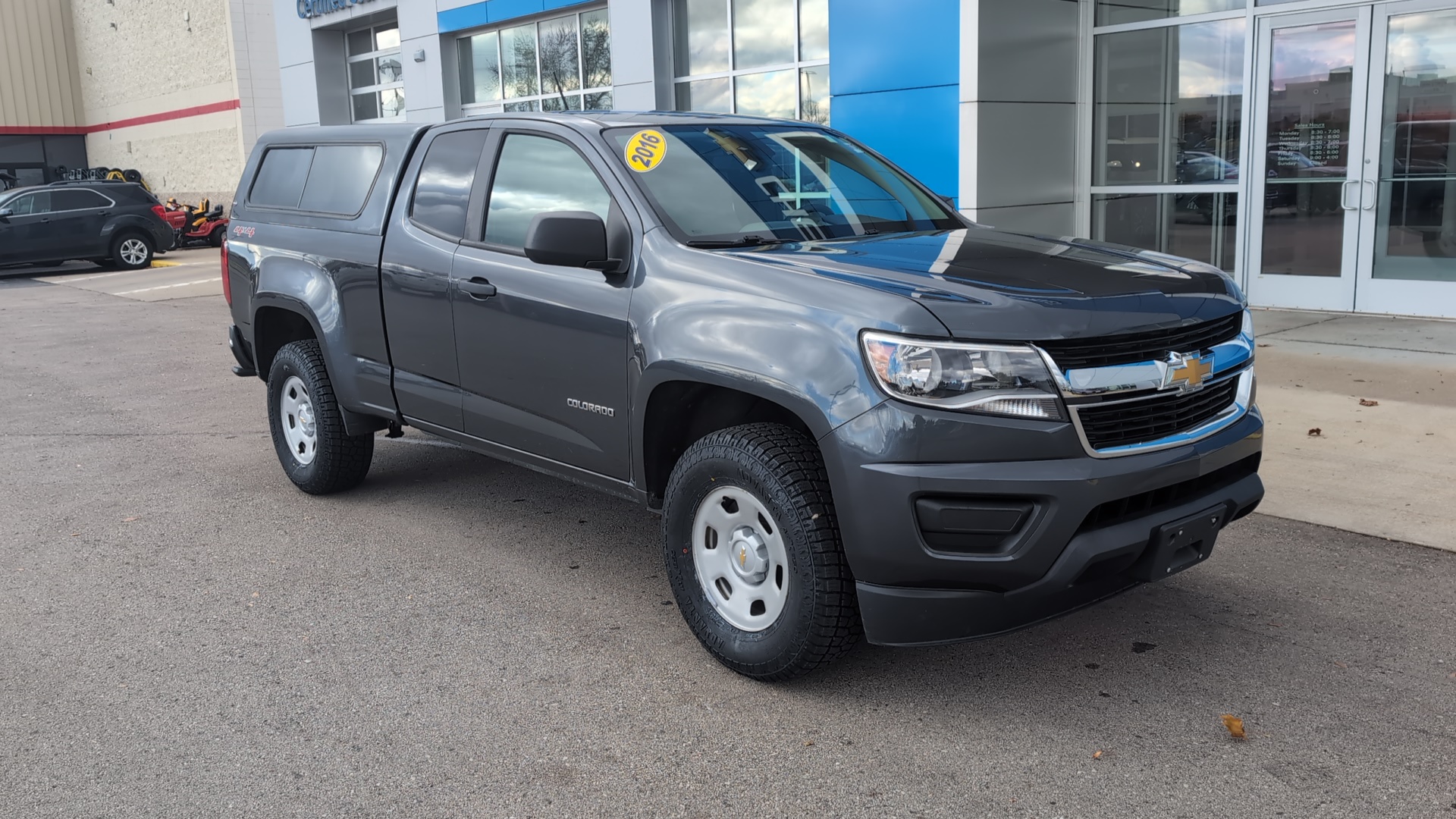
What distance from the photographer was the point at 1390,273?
10.4 meters

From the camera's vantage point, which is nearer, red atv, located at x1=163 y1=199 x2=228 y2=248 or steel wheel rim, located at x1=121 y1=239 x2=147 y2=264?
steel wheel rim, located at x1=121 y1=239 x2=147 y2=264

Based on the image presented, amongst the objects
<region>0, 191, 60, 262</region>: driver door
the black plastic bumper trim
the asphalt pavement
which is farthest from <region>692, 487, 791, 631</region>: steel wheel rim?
<region>0, 191, 60, 262</region>: driver door

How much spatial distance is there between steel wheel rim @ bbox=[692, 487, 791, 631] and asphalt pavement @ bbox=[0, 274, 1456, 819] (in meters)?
0.26

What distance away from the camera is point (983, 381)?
3.33m

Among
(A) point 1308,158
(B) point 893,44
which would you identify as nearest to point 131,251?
(B) point 893,44

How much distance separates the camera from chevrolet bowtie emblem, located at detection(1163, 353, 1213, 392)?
3.55 meters

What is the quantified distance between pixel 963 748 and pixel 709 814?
800 mm

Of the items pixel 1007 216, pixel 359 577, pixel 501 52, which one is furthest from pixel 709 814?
pixel 501 52

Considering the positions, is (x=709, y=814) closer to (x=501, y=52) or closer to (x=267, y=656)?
(x=267, y=656)

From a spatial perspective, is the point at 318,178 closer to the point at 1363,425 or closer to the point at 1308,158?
the point at 1363,425

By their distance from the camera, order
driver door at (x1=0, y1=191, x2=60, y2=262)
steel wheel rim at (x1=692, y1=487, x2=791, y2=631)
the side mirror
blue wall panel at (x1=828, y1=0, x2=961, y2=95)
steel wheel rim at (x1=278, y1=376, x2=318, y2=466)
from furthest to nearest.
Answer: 1. driver door at (x1=0, y1=191, x2=60, y2=262)
2. blue wall panel at (x1=828, y1=0, x2=961, y2=95)
3. steel wheel rim at (x1=278, y1=376, x2=318, y2=466)
4. the side mirror
5. steel wheel rim at (x1=692, y1=487, x2=791, y2=631)

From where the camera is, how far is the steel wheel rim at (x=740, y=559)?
149 inches

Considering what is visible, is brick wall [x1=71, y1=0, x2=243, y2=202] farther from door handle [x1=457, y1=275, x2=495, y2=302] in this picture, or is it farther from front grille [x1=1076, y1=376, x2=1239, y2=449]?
front grille [x1=1076, y1=376, x2=1239, y2=449]

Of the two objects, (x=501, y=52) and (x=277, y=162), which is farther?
(x=501, y=52)
